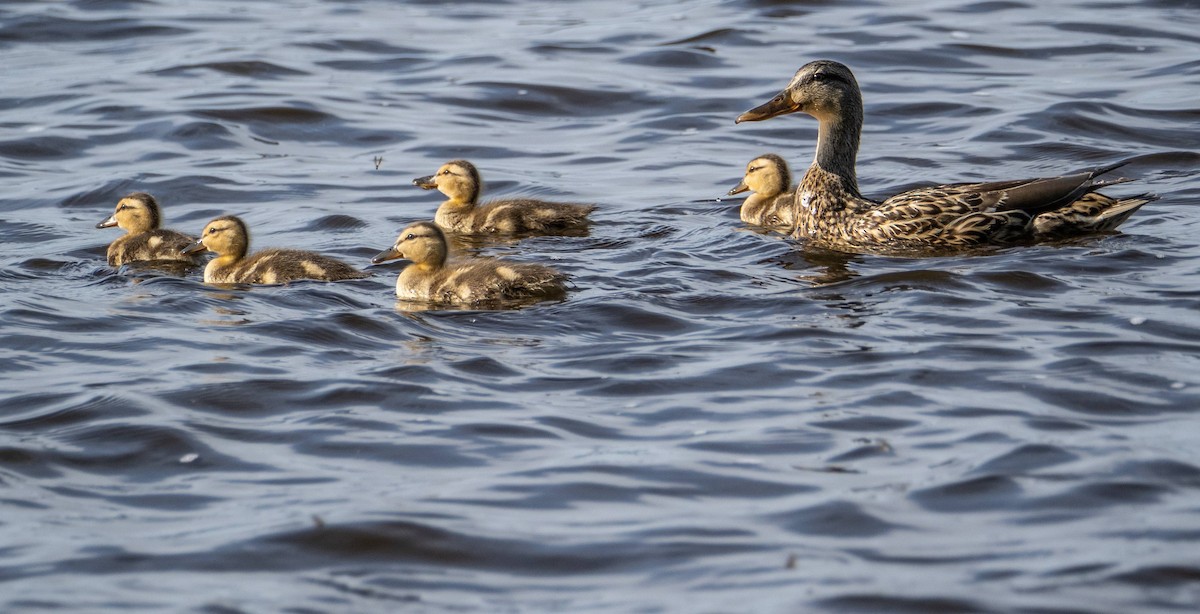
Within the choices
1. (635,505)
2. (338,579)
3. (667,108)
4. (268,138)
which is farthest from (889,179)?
(338,579)

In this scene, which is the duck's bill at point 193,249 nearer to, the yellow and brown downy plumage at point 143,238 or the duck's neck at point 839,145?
the yellow and brown downy plumage at point 143,238

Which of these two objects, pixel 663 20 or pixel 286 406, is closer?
pixel 286 406

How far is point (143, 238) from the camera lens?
9.20 metres

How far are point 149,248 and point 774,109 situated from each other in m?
3.76

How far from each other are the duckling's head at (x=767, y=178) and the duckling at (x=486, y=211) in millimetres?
1062

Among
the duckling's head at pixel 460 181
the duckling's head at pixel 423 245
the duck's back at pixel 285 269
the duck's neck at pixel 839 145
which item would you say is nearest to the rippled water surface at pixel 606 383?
the duck's back at pixel 285 269

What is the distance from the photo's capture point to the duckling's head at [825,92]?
9.77m

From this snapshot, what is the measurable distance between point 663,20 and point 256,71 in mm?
4320

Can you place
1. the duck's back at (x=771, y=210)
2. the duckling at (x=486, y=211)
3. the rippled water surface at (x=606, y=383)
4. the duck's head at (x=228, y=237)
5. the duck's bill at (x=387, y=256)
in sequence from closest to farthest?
the rippled water surface at (x=606, y=383)
the duck's bill at (x=387, y=256)
the duck's head at (x=228, y=237)
the duckling at (x=486, y=211)
the duck's back at (x=771, y=210)

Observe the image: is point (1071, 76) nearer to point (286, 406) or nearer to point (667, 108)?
point (667, 108)

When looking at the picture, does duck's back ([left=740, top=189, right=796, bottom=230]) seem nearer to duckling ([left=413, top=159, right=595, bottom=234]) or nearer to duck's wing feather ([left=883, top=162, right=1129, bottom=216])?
duckling ([left=413, top=159, right=595, bottom=234])

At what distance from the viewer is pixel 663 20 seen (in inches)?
662

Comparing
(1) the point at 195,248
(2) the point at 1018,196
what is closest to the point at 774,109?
(2) the point at 1018,196

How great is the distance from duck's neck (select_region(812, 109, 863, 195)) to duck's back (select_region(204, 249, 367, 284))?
2.92 m
